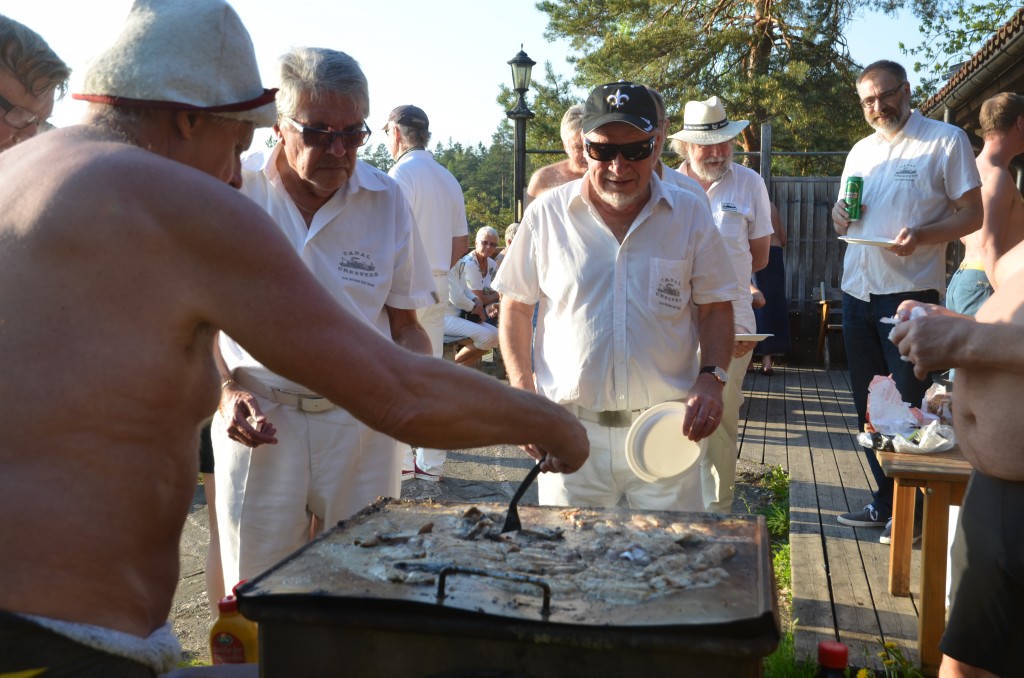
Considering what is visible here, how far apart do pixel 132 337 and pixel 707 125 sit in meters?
4.32

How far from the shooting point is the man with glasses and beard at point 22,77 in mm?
2934

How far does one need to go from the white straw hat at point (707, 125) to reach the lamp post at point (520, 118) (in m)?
4.57

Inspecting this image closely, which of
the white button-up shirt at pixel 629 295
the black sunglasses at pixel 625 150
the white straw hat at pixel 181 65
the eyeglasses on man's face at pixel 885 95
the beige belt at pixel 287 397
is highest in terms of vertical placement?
the eyeglasses on man's face at pixel 885 95

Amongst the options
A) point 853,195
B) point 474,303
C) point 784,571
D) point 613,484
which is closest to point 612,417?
point 613,484

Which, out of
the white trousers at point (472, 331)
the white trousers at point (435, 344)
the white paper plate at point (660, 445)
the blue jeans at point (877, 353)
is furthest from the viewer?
the white trousers at point (472, 331)

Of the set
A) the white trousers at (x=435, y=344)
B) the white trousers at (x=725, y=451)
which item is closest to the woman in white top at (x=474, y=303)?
the white trousers at (x=435, y=344)

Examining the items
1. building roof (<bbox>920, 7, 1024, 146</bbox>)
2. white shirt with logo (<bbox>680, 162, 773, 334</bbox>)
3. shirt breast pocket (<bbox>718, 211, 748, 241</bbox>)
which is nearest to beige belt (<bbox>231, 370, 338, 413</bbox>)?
white shirt with logo (<bbox>680, 162, 773, 334</bbox>)

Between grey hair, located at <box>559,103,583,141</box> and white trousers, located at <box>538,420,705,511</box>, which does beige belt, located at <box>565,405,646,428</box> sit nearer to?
white trousers, located at <box>538,420,705,511</box>

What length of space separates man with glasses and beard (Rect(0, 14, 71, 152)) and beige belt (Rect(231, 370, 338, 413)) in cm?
103

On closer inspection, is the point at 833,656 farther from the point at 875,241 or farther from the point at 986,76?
the point at 986,76

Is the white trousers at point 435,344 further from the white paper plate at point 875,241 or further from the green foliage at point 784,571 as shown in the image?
the white paper plate at point 875,241

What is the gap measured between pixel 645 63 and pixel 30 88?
17.5 m

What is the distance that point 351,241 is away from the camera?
9.80 ft

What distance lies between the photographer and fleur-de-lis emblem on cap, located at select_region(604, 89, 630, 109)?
3.31 meters
